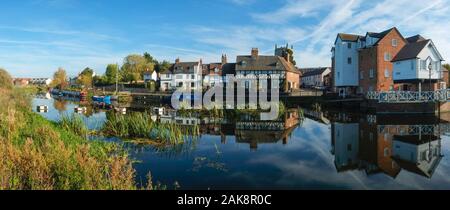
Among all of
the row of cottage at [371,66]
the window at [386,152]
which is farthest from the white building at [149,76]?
the window at [386,152]

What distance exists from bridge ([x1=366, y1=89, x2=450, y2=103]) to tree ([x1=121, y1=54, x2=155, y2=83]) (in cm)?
7717

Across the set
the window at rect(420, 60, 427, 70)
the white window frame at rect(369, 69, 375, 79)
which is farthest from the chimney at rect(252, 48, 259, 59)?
the window at rect(420, 60, 427, 70)

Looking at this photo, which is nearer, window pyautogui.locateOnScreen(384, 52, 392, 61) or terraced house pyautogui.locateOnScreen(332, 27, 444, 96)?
terraced house pyautogui.locateOnScreen(332, 27, 444, 96)

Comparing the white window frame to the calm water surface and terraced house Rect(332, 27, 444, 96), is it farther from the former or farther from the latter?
the calm water surface

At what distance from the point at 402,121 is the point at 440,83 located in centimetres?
2056

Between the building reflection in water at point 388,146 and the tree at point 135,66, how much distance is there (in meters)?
83.6

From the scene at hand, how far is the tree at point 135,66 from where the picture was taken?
103963mm

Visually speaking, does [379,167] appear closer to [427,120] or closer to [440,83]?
[427,120]

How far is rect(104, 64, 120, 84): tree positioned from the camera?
98.9 meters

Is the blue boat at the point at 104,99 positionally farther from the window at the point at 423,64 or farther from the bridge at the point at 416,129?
the window at the point at 423,64

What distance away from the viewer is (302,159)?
16766 mm

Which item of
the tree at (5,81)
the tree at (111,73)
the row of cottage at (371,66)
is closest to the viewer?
the tree at (5,81)

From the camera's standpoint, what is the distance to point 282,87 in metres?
68.2

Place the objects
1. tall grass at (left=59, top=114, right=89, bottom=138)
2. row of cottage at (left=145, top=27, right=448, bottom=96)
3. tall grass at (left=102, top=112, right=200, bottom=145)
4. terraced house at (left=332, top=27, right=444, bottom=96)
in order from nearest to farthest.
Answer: tall grass at (left=102, top=112, right=200, bottom=145) < tall grass at (left=59, top=114, right=89, bottom=138) < terraced house at (left=332, top=27, right=444, bottom=96) < row of cottage at (left=145, top=27, right=448, bottom=96)
